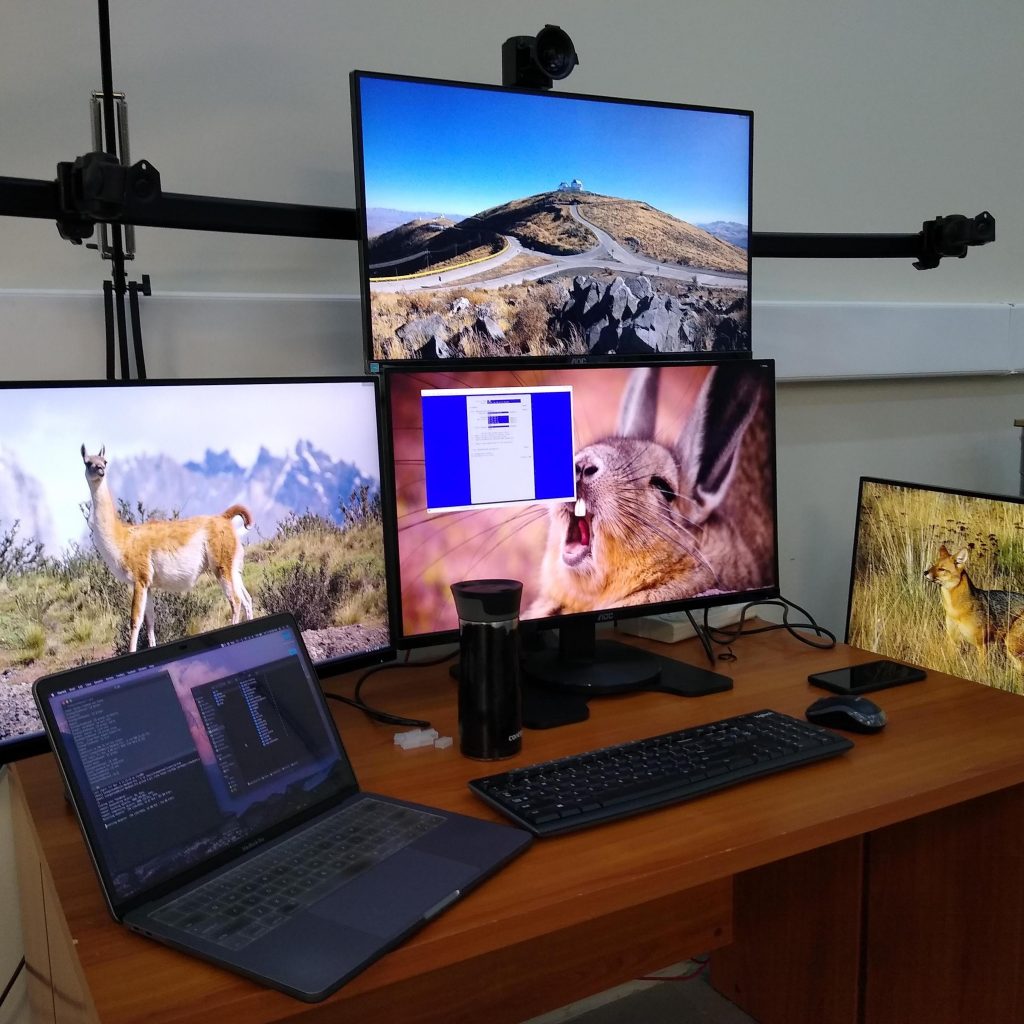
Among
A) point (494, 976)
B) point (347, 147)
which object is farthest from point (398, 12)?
point (494, 976)

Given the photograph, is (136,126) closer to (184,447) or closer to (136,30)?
(136,30)

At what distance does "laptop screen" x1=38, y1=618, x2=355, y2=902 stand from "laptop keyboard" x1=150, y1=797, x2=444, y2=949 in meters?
0.03

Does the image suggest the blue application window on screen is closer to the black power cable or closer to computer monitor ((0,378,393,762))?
computer monitor ((0,378,393,762))

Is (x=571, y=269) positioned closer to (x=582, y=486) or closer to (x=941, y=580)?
(x=582, y=486)


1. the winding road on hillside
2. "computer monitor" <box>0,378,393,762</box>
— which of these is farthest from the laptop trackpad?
the winding road on hillside

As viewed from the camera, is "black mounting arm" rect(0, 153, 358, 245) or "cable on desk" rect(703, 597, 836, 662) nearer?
"black mounting arm" rect(0, 153, 358, 245)

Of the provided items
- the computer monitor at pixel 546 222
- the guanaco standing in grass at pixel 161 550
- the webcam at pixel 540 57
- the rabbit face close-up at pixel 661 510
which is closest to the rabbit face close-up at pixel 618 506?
the rabbit face close-up at pixel 661 510

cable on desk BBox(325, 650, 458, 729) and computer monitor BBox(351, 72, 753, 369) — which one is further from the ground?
computer monitor BBox(351, 72, 753, 369)

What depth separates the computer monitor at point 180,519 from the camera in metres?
0.97

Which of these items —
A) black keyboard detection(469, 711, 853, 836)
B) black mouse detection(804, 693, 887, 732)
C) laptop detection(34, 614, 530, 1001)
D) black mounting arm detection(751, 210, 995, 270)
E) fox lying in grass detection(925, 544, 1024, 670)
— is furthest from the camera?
black mounting arm detection(751, 210, 995, 270)

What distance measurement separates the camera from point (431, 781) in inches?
39.8

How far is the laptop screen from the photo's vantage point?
0.79 m

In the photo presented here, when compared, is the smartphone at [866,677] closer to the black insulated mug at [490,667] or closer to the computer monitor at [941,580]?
the computer monitor at [941,580]

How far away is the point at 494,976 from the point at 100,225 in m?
1.14
